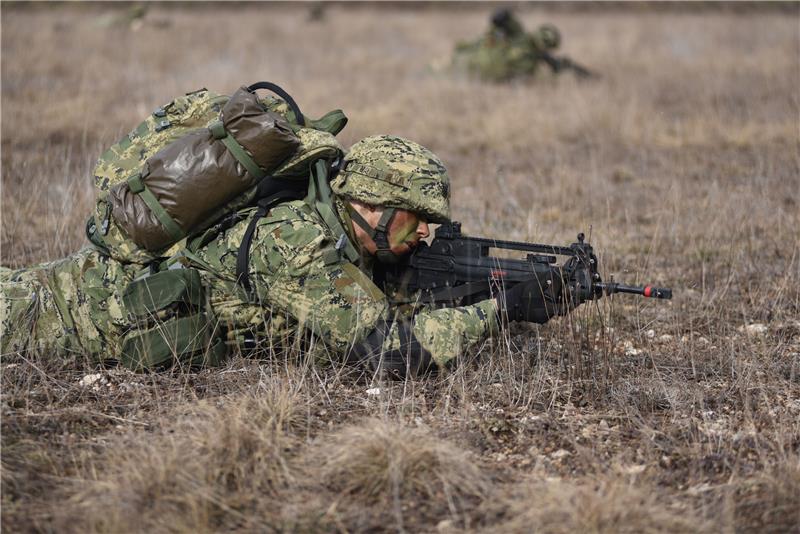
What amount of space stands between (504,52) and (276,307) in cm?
970

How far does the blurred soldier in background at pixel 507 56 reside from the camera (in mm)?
12625

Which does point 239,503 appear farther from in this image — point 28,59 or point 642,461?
point 28,59

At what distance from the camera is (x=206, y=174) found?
3.67 metres

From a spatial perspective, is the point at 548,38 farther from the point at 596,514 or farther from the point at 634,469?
the point at 596,514

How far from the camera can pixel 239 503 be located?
299 cm

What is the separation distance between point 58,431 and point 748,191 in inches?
223

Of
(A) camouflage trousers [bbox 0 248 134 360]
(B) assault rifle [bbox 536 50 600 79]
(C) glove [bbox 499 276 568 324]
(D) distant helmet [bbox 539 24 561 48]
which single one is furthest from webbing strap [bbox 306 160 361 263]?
(D) distant helmet [bbox 539 24 561 48]

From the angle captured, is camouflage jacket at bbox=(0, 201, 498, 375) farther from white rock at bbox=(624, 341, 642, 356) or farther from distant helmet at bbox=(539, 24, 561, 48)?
distant helmet at bbox=(539, 24, 561, 48)

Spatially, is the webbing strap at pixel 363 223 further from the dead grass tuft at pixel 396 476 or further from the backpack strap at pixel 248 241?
the dead grass tuft at pixel 396 476

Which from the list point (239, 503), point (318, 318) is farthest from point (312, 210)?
point (239, 503)

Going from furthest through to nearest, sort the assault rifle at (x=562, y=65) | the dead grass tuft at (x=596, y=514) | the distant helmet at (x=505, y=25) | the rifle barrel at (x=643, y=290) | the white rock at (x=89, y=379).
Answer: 1. the distant helmet at (x=505, y=25)
2. the assault rifle at (x=562, y=65)
3. the white rock at (x=89, y=379)
4. the rifle barrel at (x=643, y=290)
5. the dead grass tuft at (x=596, y=514)

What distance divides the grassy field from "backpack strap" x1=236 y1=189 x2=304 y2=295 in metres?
0.44

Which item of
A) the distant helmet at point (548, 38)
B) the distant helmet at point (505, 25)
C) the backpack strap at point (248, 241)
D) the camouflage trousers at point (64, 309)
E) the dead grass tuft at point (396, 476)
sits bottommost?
the dead grass tuft at point (396, 476)

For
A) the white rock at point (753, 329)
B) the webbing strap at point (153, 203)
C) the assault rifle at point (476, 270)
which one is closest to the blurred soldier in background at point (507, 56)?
the white rock at point (753, 329)
